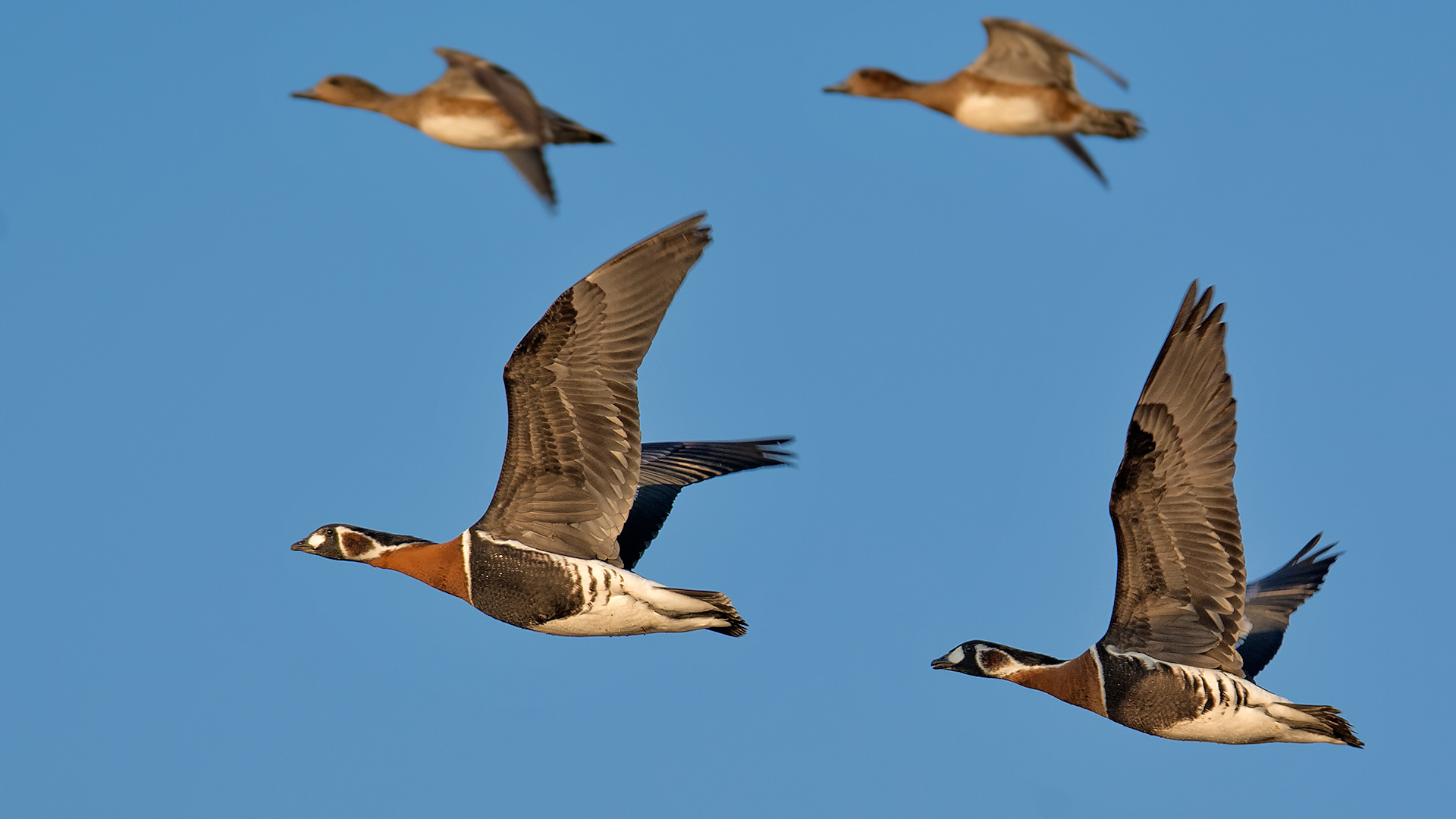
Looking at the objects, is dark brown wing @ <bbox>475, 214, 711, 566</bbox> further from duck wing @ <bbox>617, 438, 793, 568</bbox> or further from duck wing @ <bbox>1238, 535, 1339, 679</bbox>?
duck wing @ <bbox>1238, 535, 1339, 679</bbox>

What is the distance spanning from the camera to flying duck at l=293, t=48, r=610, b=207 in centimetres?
1622

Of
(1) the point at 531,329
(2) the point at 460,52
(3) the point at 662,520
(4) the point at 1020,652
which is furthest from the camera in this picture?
(3) the point at 662,520

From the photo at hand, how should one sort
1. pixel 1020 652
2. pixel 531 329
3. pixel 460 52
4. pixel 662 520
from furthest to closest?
pixel 662 520, pixel 1020 652, pixel 531 329, pixel 460 52

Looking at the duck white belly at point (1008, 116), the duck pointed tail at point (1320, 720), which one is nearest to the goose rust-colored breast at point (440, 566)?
the duck white belly at point (1008, 116)

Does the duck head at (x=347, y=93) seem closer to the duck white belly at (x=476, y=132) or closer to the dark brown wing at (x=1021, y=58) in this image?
the duck white belly at (x=476, y=132)

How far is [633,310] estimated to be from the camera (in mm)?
18656

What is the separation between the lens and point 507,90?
16.2 metres

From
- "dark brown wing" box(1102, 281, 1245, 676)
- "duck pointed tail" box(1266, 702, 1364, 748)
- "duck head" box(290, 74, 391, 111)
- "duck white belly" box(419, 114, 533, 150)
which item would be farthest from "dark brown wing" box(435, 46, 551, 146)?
"duck pointed tail" box(1266, 702, 1364, 748)

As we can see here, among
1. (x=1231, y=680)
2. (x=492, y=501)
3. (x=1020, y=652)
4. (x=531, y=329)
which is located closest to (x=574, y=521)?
(x=492, y=501)

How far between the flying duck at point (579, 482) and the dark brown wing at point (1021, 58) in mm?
3146

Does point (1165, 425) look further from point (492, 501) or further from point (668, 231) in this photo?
point (492, 501)

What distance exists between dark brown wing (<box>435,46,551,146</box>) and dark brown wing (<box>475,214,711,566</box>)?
2336 millimetres

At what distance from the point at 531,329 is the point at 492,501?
1.90 metres

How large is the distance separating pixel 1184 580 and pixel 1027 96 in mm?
5065
